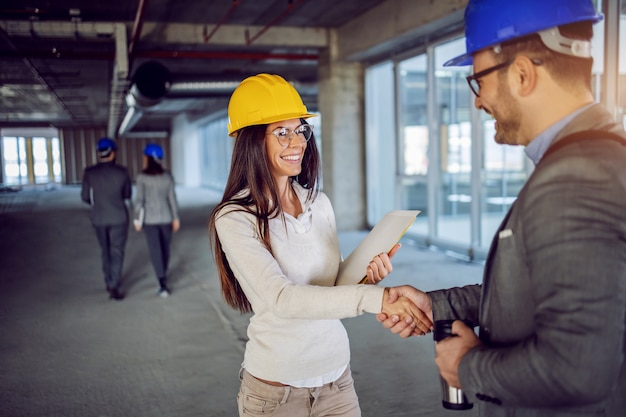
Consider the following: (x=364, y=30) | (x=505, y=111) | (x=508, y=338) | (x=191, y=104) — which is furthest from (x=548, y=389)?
(x=191, y=104)

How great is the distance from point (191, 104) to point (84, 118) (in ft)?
27.0

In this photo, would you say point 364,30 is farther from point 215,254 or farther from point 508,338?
point 508,338

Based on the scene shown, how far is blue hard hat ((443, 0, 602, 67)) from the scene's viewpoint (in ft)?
3.34

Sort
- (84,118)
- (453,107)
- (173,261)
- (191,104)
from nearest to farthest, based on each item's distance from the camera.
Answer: (173,261) → (453,107) → (191,104) → (84,118)

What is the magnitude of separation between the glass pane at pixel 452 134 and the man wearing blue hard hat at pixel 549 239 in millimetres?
6745

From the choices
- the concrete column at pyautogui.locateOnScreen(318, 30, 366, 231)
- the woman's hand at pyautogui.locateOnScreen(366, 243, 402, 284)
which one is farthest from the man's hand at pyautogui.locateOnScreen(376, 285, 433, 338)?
the concrete column at pyautogui.locateOnScreen(318, 30, 366, 231)

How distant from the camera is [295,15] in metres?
8.85

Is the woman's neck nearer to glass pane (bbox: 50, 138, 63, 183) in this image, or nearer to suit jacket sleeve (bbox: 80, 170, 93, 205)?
suit jacket sleeve (bbox: 80, 170, 93, 205)

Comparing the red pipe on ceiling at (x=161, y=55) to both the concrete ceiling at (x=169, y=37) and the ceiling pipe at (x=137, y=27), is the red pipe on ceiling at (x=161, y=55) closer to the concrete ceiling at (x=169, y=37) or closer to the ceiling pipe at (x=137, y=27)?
the concrete ceiling at (x=169, y=37)

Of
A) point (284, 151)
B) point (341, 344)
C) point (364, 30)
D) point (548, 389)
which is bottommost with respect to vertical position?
point (341, 344)

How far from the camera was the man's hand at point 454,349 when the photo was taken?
106 cm

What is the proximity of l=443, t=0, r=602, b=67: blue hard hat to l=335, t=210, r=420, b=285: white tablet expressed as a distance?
23.7 inches

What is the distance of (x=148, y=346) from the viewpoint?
4406 millimetres

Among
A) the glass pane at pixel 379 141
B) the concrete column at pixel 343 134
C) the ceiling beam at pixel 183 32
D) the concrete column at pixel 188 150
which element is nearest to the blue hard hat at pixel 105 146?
the ceiling beam at pixel 183 32
